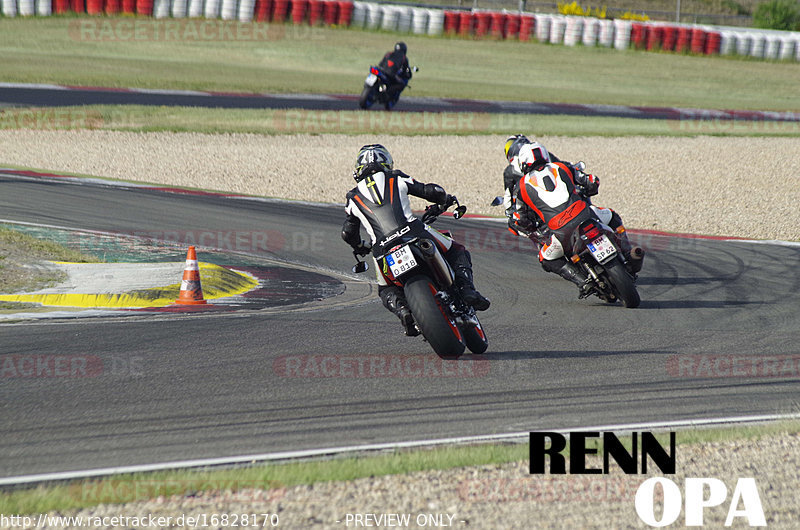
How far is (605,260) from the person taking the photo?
870 centimetres

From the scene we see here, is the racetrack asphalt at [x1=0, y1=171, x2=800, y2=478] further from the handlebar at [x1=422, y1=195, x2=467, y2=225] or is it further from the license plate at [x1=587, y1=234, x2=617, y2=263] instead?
the handlebar at [x1=422, y1=195, x2=467, y2=225]

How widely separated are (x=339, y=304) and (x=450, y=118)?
16.1m

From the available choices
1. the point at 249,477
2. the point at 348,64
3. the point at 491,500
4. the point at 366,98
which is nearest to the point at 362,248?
the point at 249,477

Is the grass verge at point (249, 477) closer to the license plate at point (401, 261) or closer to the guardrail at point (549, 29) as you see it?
the license plate at point (401, 261)

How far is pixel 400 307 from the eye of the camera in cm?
675

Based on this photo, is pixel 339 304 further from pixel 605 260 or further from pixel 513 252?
pixel 513 252

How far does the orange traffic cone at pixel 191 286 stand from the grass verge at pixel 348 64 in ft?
63.8

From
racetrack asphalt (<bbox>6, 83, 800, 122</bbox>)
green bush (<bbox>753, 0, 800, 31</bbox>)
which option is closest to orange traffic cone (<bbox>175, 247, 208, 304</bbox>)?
racetrack asphalt (<bbox>6, 83, 800, 122</bbox>)

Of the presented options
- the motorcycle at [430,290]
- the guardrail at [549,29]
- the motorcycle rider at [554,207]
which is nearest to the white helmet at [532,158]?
the motorcycle rider at [554,207]

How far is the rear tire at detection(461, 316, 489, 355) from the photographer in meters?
6.95

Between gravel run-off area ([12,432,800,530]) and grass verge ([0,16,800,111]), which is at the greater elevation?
grass verge ([0,16,800,111])

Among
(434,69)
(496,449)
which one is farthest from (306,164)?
(434,69)

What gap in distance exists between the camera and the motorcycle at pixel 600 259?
870 centimetres

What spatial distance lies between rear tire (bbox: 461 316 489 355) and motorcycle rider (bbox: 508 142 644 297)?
7.41 ft
